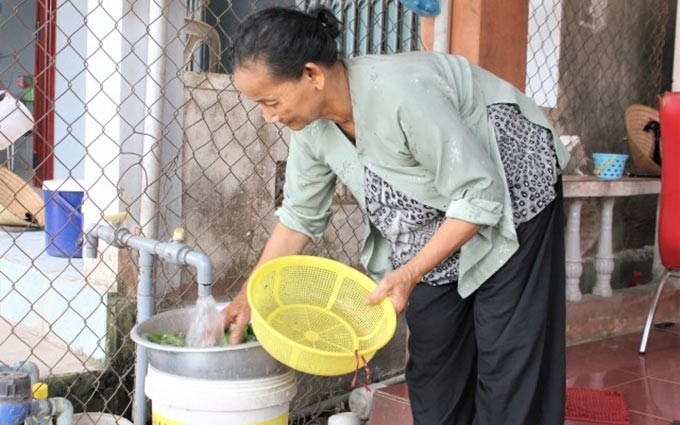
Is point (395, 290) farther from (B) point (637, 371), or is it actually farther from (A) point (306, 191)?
(B) point (637, 371)

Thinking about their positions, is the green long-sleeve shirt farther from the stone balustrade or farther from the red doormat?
the stone balustrade

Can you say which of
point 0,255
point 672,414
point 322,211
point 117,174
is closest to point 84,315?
point 117,174

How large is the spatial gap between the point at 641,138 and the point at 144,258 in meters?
3.58

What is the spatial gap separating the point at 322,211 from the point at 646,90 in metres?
3.97

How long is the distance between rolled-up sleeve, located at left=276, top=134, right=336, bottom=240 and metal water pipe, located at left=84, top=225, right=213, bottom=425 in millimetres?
286

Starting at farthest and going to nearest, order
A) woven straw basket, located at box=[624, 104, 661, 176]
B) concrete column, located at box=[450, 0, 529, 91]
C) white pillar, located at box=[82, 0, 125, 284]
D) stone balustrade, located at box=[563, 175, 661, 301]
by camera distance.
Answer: woven straw basket, located at box=[624, 104, 661, 176]
stone balustrade, located at box=[563, 175, 661, 301]
concrete column, located at box=[450, 0, 529, 91]
white pillar, located at box=[82, 0, 125, 284]

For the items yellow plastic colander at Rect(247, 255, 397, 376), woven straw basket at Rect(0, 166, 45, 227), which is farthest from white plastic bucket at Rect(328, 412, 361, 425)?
woven straw basket at Rect(0, 166, 45, 227)

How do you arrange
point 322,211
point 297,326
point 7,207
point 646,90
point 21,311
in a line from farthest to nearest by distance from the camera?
point 646,90 < point 7,207 < point 21,311 < point 322,211 < point 297,326

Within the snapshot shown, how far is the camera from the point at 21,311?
375cm

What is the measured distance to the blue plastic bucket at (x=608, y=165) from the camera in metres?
4.46

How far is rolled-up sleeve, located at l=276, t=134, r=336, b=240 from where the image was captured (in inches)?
92.0

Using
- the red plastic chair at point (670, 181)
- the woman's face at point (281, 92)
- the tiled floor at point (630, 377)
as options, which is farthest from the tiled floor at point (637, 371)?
the woman's face at point (281, 92)

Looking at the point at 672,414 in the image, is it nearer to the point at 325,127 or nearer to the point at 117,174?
the point at 325,127

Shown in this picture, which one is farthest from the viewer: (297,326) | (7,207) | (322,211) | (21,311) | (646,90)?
(646,90)
